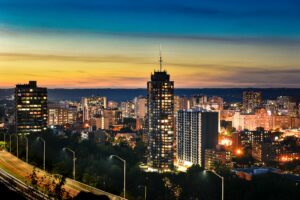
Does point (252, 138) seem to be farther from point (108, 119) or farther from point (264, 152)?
point (108, 119)

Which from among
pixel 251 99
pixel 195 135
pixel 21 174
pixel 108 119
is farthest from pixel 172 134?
pixel 251 99

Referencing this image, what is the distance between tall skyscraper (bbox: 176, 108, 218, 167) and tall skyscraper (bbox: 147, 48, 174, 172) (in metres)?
6.26

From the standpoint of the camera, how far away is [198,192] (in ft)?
196

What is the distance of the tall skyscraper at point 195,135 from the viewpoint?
3959 inches

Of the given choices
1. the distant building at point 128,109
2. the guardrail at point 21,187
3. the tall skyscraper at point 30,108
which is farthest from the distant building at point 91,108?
the guardrail at point 21,187

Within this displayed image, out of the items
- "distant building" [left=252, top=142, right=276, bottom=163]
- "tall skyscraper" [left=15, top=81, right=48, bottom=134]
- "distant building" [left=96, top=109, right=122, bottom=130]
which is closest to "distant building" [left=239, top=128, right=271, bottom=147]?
"distant building" [left=252, top=142, right=276, bottom=163]

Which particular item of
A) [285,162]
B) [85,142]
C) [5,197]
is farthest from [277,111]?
[5,197]

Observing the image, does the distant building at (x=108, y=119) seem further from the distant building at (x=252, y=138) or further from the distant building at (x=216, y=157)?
the distant building at (x=216, y=157)

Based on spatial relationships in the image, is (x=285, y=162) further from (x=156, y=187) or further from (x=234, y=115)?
(x=234, y=115)

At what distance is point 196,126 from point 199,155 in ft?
20.0

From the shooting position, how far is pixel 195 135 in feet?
338

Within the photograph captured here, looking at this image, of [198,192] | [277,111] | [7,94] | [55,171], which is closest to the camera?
[55,171]

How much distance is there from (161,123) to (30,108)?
73.6 ft

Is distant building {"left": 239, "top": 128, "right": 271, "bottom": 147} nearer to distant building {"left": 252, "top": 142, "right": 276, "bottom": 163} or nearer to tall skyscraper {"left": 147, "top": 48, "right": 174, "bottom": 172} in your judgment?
distant building {"left": 252, "top": 142, "right": 276, "bottom": 163}
